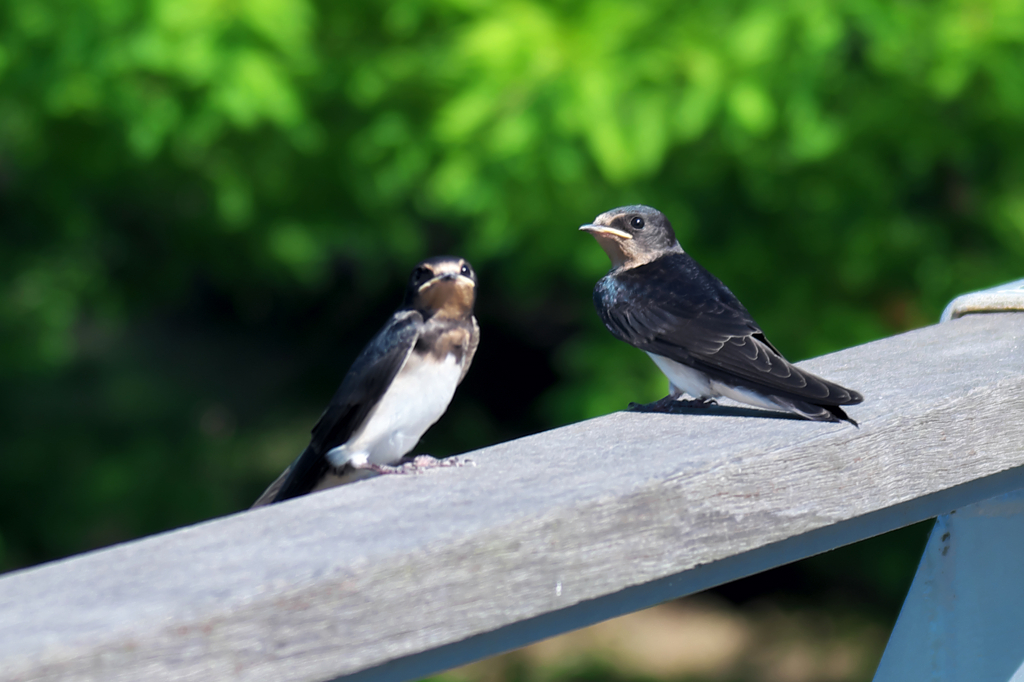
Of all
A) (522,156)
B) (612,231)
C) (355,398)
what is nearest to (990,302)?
(612,231)

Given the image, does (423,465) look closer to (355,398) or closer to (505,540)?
(355,398)

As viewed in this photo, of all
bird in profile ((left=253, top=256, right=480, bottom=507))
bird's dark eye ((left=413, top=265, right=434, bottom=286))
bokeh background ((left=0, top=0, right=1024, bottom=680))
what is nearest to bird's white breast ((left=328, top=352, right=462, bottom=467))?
bird in profile ((left=253, top=256, right=480, bottom=507))

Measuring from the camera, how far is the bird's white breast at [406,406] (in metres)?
2.53

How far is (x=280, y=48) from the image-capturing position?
14.5ft

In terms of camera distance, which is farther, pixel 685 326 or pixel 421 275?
pixel 685 326

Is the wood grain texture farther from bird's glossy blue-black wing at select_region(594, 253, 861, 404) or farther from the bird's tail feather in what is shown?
bird's glossy blue-black wing at select_region(594, 253, 861, 404)

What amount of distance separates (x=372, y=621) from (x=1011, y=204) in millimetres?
4622

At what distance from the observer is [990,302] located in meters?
2.55

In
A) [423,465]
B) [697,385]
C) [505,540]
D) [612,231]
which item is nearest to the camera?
[505,540]

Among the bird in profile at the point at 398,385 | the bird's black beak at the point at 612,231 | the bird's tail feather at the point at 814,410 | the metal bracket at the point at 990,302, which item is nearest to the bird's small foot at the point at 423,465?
the bird in profile at the point at 398,385

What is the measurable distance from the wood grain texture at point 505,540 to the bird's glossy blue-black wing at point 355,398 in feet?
2.20

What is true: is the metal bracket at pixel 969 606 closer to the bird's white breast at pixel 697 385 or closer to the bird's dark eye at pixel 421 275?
the bird's white breast at pixel 697 385

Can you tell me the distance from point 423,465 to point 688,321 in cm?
88

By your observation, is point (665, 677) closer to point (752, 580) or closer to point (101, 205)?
point (752, 580)
